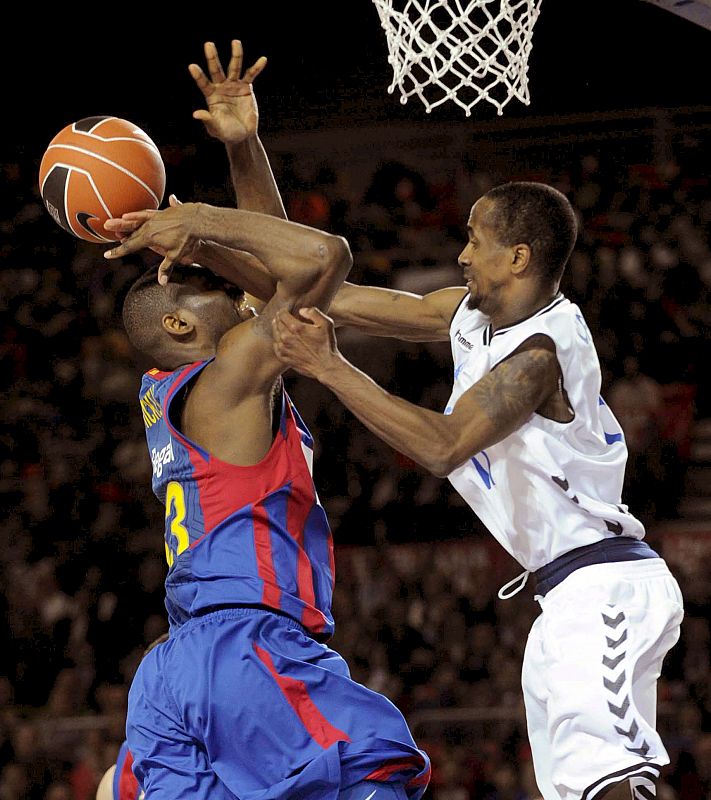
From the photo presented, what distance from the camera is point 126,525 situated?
894 centimetres

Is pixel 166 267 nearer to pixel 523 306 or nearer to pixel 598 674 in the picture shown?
pixel 523 306

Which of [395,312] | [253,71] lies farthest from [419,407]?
[253,71]

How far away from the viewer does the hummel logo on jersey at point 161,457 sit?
3.14 m

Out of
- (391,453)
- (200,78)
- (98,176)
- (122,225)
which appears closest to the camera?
(122,225)

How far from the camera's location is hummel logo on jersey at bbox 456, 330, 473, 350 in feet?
11.2

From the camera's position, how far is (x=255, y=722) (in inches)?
112

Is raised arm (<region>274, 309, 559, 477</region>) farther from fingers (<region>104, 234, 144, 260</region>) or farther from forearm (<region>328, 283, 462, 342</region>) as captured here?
forearm (<region>328, 283, 462, 342</region>)

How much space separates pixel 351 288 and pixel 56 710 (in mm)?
5083

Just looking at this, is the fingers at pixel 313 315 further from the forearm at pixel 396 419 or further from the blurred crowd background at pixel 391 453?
the blurred crowd background at pixel 391 453

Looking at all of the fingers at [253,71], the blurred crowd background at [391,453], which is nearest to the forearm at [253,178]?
the fingers at [253,71]

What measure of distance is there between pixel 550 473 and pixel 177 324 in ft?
3.70

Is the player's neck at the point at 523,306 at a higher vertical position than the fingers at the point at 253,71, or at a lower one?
lower

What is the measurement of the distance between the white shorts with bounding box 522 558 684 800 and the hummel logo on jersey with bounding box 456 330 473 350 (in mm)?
757

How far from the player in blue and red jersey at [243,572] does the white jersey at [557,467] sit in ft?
1.66
